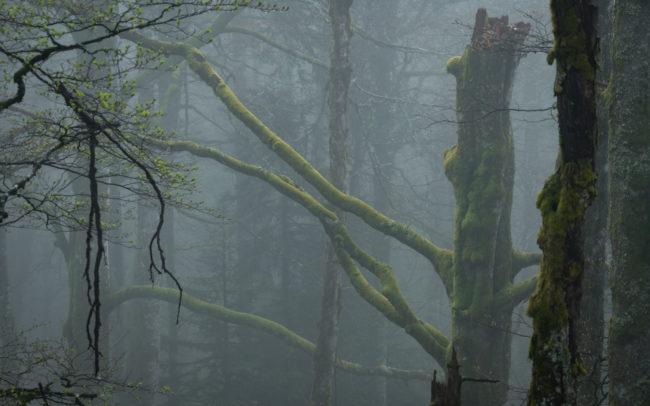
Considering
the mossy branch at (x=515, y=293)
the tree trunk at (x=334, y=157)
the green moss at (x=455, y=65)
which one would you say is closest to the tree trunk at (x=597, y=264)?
the mossy branch at (x=515, y=293)

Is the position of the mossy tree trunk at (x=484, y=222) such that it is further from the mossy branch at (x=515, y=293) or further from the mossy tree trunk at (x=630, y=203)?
the mossy tree trunk at (x=630, y=203)

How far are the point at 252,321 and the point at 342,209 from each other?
5.44 meters

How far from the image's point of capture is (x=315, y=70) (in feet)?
60.4

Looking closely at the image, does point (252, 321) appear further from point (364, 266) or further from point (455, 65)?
point (455, 65)

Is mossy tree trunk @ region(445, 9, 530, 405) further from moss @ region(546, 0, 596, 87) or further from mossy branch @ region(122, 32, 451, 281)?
moss @ region(546, 0, 596, 87)

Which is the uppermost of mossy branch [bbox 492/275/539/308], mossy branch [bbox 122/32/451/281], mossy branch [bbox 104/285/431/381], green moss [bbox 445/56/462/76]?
green moss [bbox 445/56/462/76]

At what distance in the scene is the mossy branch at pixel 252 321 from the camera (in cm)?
1252

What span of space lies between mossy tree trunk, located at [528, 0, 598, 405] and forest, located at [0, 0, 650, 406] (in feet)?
0.04

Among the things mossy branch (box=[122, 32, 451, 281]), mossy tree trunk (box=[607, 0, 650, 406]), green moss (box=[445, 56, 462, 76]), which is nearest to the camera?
mossy tree trunk (box=[607, 0, 650, 406])

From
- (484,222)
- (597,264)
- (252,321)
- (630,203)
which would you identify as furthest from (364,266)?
(252,321)

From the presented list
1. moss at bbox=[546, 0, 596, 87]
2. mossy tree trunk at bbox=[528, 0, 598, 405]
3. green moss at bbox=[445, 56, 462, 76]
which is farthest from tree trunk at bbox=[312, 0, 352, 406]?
moss at bbox=[546, 0, 596, 87]

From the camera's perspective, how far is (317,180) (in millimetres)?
8688

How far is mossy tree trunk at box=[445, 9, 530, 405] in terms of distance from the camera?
702 cm

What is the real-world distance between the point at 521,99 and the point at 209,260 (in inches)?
620
